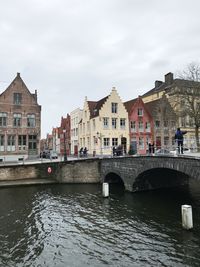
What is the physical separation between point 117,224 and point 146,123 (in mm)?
30980

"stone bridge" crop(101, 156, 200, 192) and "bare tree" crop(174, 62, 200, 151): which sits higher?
"bare tree" crop(174, 62, 200, 151)

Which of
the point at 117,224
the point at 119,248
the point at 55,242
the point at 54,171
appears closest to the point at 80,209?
the point at 117,224

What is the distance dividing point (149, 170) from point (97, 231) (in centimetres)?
903

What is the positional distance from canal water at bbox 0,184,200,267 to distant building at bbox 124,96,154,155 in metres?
21.5

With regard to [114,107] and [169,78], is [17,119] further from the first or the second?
[169,78]

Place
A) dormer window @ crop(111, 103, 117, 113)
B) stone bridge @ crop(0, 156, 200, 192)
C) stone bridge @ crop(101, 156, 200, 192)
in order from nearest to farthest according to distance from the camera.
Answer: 1. stone bridge @ crop(101, 156, 200, 192)
2. stone bridge @ crop(0, 156, 200, 192)
3. dormer window @ crop(111, 103, 117, 113)

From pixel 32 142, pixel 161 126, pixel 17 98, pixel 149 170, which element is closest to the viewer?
pixel 149 170

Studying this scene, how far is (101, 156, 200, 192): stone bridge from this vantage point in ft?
48.1

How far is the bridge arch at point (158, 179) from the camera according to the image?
20.9 m

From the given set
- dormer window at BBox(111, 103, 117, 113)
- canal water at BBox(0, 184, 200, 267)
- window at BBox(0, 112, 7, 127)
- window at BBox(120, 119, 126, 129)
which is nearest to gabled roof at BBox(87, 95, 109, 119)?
dormer window at BBox(111, 103, 117, 113)

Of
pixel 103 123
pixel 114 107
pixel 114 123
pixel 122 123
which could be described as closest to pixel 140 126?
pixel 122 123

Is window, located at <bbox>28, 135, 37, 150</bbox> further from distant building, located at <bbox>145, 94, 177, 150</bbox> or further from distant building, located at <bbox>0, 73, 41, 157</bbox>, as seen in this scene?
distant building, located at <bbox>145, 94, 177, 150</bbox>

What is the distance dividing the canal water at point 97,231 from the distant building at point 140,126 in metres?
21.5

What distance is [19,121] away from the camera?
38.2 metres
